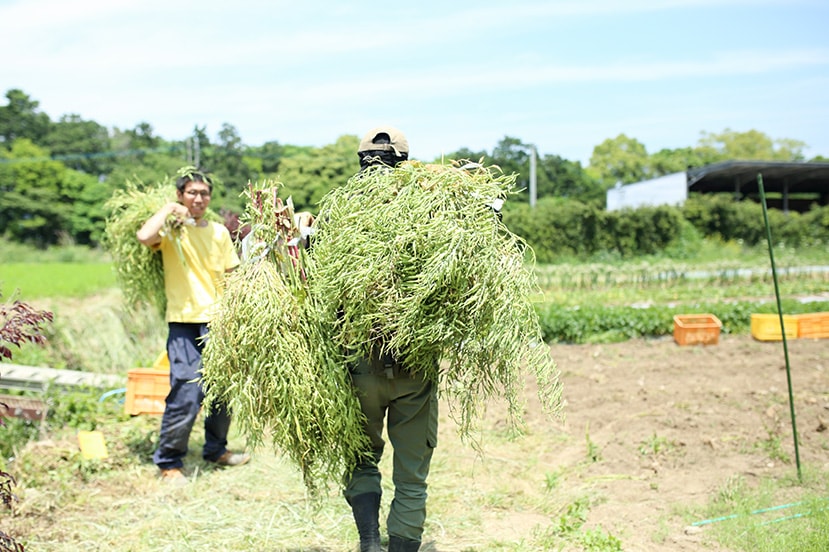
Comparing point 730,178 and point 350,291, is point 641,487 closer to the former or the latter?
point 350,291

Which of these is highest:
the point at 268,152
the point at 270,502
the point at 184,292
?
the point at 268,152

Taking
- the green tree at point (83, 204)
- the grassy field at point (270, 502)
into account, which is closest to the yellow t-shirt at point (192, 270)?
the grassy field at point (270, 502)

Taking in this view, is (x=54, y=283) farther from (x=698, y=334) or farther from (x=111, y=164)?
(x=111, y=164)

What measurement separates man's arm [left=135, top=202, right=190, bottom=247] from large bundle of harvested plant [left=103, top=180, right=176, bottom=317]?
0.35 meters

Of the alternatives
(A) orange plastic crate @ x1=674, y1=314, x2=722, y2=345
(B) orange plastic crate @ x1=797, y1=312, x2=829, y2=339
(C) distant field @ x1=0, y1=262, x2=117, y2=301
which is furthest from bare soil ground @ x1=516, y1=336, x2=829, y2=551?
(C) distant field @ x1=0, y1=262, x2=117, y2=301

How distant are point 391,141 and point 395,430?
1.33 m

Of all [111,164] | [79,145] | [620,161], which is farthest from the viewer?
[620,161]

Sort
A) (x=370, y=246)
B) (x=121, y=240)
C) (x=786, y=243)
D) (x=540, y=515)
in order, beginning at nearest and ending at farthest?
(x=370, y=246) < (x=540, y=515) < (x=121, y=240) < (x=786, y=243)

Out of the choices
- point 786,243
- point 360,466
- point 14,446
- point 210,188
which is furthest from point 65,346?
point 786,243

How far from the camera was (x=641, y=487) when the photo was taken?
4.83 m

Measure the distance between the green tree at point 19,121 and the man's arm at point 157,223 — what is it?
2196 inches

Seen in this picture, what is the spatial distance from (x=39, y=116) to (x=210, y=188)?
5776 centimetres

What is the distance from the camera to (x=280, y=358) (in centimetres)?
284

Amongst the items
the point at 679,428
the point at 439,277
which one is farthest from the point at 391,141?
the point at 679,428
